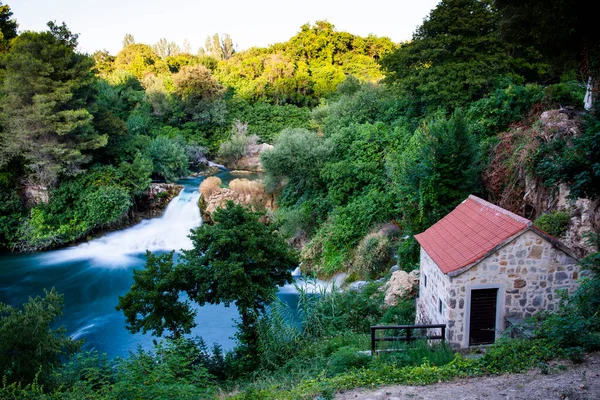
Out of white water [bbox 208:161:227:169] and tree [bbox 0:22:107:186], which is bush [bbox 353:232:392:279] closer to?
tree [bbox 0:22:107:186]

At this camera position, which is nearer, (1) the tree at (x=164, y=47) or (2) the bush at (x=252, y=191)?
(2) the bush at (x=252, y=191)

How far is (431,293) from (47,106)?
70.1 ft

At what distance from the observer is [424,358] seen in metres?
7.49

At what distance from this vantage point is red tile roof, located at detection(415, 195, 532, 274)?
846 centimetres

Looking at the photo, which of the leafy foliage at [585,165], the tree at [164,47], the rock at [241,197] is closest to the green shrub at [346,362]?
the leafy foliage at [585,165]

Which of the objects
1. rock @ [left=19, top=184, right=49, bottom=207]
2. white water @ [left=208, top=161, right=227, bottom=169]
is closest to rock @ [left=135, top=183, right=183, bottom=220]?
rock @ [left=19, top=184, right=49, bottom=207]

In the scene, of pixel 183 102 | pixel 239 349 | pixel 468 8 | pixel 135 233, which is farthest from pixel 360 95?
pixel 183 102

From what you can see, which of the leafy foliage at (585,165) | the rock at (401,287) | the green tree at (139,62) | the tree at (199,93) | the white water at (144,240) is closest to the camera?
the leafy foliage at (585,165)

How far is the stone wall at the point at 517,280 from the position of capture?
843 cm

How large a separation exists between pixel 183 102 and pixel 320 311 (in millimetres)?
35024

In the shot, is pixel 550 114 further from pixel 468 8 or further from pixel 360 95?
pixel 360 95

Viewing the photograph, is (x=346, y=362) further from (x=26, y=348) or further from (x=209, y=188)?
(x=209, y=188)

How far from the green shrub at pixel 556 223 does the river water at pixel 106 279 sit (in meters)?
9.45

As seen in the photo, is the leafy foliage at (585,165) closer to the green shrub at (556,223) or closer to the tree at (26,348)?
the green shrub at (556,223)
